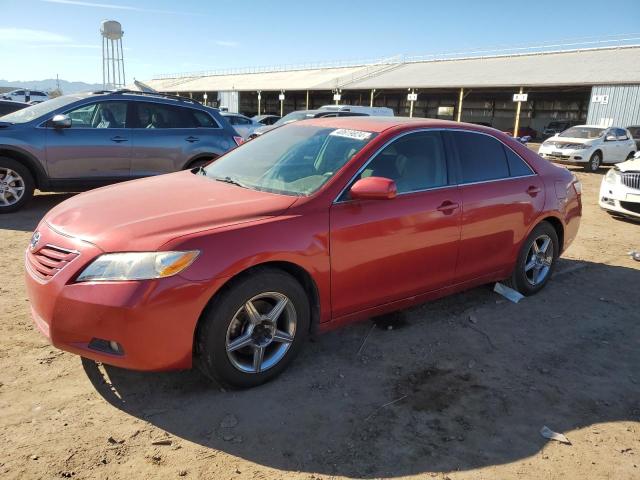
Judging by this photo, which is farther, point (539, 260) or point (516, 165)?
point (539, 260)

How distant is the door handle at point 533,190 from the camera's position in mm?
4703

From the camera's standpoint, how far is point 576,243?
285 inches

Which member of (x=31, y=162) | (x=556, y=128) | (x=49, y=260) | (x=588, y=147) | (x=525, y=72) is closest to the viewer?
(x=49, y=260)

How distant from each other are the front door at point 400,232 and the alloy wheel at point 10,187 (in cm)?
586

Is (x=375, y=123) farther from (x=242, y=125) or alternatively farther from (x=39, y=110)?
(x=242, y=125)

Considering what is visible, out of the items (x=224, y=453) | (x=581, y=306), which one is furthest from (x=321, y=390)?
(x=581, y=306)

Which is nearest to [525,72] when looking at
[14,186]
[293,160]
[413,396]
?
[14,186]

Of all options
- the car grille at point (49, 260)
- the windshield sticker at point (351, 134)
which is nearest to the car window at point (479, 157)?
the windshield sticker at point (351, 134)

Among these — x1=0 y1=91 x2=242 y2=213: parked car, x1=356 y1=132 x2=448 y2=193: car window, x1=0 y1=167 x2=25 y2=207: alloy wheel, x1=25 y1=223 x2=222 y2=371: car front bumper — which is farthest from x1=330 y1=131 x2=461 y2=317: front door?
x1=0 y1=167 x2=25 y2=207: alloy wheel

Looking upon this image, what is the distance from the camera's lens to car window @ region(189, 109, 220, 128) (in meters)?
8.43

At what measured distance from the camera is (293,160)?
386 cm

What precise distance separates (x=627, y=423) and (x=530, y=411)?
0.56 metres

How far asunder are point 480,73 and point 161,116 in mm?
32454

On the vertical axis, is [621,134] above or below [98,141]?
above
